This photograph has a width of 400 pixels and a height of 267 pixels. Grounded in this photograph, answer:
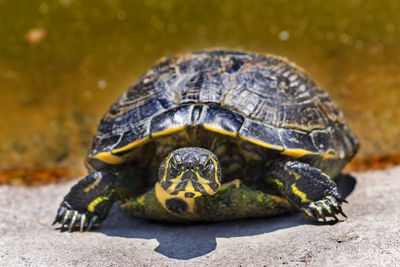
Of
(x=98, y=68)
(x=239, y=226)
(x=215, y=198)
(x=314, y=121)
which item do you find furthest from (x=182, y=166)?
(x=98, y=68)

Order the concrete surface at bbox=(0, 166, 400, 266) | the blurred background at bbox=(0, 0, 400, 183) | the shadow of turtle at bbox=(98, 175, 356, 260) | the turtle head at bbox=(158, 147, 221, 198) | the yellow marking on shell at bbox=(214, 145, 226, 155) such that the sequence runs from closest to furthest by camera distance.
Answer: the concrete surface at bbox=(0, 166, 400, 266)
the turtle head at bbox=(158, 147, 221, 198)
the shadow of turtle at bbox=(98, 175, 356, 260)
the yellow marking on shell at bbox=(214, 145, 226, 155)
the blurred background at bbox=(0, 0, 400, 183)

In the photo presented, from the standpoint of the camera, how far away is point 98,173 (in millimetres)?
4109

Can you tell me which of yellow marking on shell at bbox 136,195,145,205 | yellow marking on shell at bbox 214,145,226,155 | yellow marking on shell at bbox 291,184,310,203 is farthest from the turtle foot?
yellow marking on shell at bbox 291,184,310,203

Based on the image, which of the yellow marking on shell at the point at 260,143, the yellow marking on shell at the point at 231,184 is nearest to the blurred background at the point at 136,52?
the yellow marking on shell at the point at 260,143

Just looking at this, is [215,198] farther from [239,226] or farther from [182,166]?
[182,166]

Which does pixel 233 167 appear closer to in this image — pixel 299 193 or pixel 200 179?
pixel 299 193

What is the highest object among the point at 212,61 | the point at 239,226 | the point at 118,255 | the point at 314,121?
the point at 212,61

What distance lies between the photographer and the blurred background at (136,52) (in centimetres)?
779

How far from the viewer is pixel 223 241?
3502 mm

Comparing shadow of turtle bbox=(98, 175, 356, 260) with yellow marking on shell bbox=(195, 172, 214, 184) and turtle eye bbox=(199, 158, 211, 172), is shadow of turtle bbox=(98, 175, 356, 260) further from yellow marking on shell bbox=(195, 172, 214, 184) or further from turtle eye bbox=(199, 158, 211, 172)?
turtle eye bbox=(199, 158, 211, 172)

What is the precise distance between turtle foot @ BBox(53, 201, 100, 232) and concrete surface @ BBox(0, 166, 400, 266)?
0.26 ft

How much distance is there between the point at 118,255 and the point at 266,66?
249 cm

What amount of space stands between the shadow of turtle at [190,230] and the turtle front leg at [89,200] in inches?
7.1

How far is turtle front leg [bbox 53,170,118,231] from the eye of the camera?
4066 mm
